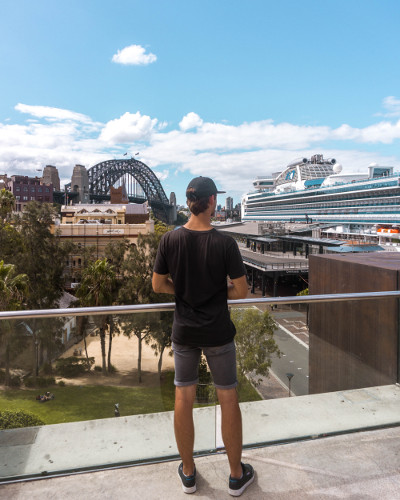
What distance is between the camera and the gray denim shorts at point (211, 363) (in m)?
2.06

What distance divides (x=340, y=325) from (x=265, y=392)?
2.89 ft

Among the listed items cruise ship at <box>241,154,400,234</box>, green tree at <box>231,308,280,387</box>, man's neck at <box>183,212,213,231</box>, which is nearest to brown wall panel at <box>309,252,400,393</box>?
green tree at <box>231,308,280,387</box>

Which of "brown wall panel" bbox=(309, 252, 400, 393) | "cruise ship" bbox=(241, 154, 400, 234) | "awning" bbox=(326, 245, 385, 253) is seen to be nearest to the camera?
"brown wall panel" bbox=(309, 252, 400, 393)

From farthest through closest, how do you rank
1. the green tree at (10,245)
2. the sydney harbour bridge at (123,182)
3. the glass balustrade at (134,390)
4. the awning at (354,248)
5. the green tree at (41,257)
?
1. the sydney harbour bridge at (123,182)
2. the awning at (354,248)
3. the green tree at (41,257)
4. the green tree at (10,245)
5. the glass balustrade at (134,390)

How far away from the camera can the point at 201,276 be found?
76.9 inches

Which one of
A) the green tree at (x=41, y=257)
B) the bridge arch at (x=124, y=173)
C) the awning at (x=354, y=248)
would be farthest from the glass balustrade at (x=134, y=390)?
the bridge arch at (x=124, y=173)

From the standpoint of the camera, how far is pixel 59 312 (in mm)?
2398

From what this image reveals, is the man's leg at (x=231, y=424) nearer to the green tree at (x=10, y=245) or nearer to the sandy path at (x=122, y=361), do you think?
the sandy path at (x=122, y=361)

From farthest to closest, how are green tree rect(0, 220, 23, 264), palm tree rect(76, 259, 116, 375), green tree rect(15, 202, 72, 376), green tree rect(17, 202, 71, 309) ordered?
1. green tree rect(17, 202, 71, 309)
2. green tree rect(15, 202, 72, 376)
3. green tree rect(0, 220, 23, 264)
4. palm tree rect(76, 259, 116, 375)

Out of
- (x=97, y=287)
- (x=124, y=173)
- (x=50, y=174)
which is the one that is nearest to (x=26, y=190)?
(x=50, y=174)

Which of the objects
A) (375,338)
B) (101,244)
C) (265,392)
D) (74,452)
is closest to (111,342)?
(74,452)

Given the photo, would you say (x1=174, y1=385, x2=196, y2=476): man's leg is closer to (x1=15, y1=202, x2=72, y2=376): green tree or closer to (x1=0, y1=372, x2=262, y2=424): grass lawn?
(x1=0, y1=372, x2=262, y2=424): grass lawn

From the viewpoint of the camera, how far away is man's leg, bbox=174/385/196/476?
6.98ft

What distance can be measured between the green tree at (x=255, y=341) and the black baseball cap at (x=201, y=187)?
89 cm
